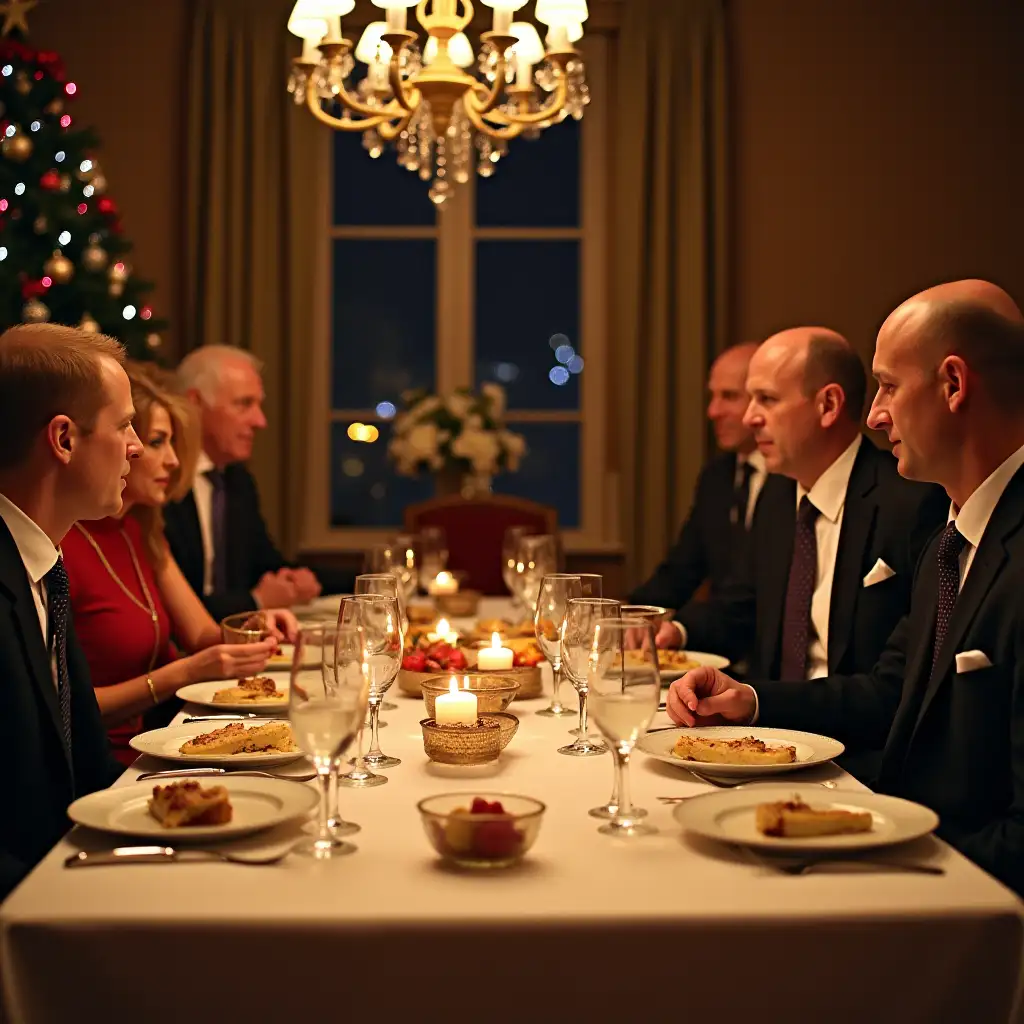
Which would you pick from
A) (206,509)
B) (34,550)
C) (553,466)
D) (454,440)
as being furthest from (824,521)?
(553,466)

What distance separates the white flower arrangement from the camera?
534cm

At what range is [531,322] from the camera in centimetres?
624

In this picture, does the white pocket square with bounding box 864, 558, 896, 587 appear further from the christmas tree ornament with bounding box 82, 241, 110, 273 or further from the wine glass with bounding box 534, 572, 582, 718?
the christmas tree ornament with bounding box 82, 241, 110, 273

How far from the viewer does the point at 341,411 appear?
20.3 ft

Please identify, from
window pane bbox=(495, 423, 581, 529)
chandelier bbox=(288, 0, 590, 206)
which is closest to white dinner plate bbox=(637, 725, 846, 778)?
chandelier bbox=(288, 0, 590, 206)

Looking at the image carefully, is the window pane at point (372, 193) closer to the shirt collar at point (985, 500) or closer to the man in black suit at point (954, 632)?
the man in black suit at point (954, 632)

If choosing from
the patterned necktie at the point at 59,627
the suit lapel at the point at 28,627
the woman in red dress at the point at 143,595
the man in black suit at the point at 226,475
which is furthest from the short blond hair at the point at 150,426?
the suit lapel at the point at 28,627

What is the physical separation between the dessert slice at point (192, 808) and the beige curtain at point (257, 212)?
4499 millimetres

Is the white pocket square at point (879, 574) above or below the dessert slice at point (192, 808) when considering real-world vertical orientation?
above

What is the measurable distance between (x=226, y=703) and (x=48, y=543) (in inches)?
16.1

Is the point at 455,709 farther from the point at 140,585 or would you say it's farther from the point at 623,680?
the point at 140,585

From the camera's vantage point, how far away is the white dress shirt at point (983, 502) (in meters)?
1.81

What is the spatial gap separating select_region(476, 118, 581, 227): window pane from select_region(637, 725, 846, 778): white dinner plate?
4.61m

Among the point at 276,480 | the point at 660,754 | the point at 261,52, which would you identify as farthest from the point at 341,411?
the point at 660,754
